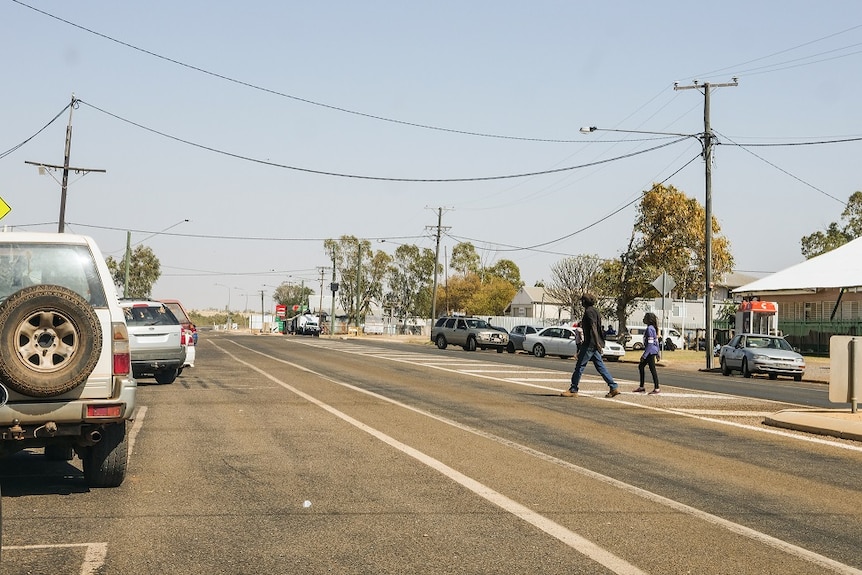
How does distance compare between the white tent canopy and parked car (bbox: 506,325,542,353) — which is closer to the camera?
the white tent canopy

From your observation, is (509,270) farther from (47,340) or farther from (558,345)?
(47,340)

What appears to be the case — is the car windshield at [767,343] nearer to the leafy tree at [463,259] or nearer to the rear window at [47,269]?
the rear window at [47,269]

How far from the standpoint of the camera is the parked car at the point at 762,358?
30.8 m

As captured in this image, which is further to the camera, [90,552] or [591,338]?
[591,338]

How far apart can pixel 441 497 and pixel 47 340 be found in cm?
333

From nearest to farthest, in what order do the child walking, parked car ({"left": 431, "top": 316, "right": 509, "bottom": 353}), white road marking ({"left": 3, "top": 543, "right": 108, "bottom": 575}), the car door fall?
white road marking ({"left": 3, "top": 543, "right": 108, "bottom": 575}) → the child walking → the car door → parked car ({"left": 431, "top": 316, "right": 509, "bottom": 353})

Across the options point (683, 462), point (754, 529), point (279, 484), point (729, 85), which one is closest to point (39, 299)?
point (279, 484)

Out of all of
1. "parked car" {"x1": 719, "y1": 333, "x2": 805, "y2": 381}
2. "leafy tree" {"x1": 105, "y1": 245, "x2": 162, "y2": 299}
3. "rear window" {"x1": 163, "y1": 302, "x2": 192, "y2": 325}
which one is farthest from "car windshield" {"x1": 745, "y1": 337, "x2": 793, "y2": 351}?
"leafy tree" {"x1": 105, "y1": 245, "x2": 162, "y2": 299}

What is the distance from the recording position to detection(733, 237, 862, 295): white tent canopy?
145 ft

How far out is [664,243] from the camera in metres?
63.6

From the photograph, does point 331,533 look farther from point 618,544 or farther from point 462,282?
point 462,282

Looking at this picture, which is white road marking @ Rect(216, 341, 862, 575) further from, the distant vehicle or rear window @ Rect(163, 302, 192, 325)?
the distant vehicle

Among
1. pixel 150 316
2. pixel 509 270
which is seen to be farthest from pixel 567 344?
pixel 509 270

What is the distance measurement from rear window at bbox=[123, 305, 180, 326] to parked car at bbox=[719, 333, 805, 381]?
754 inches
